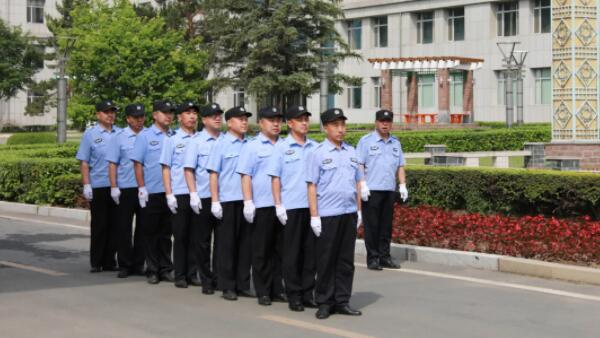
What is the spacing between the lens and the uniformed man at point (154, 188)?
424 inches

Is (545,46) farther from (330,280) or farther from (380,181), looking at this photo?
(330,280)

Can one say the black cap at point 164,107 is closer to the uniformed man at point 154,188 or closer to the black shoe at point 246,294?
the uniformed man at point 154,188

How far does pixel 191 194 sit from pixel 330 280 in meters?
1.93

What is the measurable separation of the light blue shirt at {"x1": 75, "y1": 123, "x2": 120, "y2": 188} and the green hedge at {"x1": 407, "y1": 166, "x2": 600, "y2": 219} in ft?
19.6

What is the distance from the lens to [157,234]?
10836 millimetres

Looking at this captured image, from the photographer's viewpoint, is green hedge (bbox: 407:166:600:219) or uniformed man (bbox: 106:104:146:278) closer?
uniformed man (bbox: 106:104:146:278)

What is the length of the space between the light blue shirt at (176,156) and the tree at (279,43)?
3371cm

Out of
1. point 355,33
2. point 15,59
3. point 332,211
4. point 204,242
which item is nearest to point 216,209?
point 204,242

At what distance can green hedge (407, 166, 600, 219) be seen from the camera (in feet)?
45.5

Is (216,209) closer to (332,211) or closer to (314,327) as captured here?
(332,211)

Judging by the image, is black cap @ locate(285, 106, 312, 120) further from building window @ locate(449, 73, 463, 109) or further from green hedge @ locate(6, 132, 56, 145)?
building window @ locate(449, 73, 463, 109)

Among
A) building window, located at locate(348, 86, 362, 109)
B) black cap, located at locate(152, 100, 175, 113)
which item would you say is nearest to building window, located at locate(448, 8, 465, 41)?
building window, located at locate(348, 86, 362, 109)

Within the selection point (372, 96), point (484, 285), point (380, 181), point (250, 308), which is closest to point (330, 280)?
point (250, 308)

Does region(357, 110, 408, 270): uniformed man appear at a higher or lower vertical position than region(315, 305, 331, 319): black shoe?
higher
